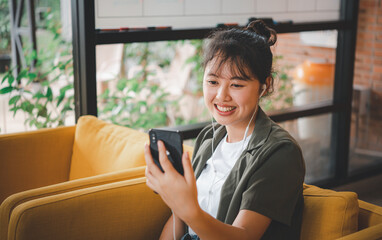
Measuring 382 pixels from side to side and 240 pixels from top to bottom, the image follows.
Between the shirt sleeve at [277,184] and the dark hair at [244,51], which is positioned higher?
the dark hair at [244,51]

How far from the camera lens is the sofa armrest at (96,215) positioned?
1.56 metres

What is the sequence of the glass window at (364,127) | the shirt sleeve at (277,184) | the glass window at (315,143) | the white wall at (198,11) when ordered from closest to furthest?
the shirt sleeve at (277,184)
the white wall at (198,11)
the glass window at (315,143)
the glass window at (364,127)

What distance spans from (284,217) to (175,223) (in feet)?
1.56

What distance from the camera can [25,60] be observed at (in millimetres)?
2637

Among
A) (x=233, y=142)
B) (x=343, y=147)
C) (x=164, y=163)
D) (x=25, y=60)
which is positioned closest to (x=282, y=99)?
(x=343, y=147)

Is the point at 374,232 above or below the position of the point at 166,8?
below

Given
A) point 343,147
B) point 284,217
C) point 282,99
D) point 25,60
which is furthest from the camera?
point 343,147

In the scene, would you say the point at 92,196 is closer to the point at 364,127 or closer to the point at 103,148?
the point at 103,148

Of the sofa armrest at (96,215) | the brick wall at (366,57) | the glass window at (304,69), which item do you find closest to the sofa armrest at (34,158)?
the sofa armrest at (96,215)

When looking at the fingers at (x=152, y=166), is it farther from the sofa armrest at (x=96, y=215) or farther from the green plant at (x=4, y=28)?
the green plant at (x=4, y=28)

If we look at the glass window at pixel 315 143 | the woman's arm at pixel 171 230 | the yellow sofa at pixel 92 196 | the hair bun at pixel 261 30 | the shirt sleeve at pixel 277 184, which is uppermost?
the hair bun at pixel 261 30

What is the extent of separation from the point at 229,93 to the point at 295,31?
6.86 feet

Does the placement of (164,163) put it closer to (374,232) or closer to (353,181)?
(374,232)

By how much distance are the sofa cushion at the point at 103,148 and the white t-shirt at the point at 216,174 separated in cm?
55
